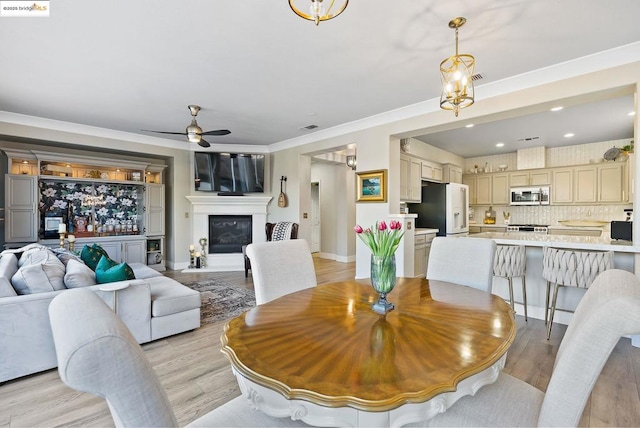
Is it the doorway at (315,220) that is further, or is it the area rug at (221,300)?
the doorway at (315,220)

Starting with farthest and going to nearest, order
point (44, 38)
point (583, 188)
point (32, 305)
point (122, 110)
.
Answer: point (583, 188) < point (122, 110) < point (44, 38) < point (32, 305)

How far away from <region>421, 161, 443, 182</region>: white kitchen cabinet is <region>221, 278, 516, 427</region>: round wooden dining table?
4395 millimetres

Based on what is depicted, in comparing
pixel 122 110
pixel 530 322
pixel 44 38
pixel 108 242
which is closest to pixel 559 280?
pixel 530 322

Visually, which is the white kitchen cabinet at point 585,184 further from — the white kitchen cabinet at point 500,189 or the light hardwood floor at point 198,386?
the light hardwood floor at point 198,386

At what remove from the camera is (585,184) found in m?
5.58

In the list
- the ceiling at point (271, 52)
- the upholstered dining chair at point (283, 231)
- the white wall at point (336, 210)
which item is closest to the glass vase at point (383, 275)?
the ceiling at point (271, 52)

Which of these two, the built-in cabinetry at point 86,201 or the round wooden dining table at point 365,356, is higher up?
the built-in cabinetry at point 86,201

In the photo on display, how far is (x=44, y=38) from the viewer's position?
2.41 metres

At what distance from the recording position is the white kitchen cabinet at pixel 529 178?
605 cm

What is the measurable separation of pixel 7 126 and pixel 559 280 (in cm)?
717

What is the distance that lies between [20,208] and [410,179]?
20.2 ft

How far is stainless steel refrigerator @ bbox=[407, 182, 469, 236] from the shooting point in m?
5.26

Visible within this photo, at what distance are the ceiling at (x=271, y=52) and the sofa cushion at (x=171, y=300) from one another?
221 centimetres

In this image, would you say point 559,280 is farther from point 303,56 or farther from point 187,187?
point 187,187
